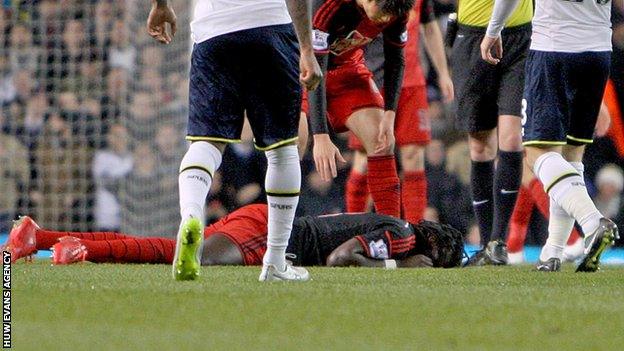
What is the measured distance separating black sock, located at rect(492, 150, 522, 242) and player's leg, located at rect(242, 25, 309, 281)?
9.61 feet

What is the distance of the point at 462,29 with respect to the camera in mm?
8594

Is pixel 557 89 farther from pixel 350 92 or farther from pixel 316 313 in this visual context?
pixel 316 313

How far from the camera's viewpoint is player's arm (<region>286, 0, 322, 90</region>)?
16.8ft

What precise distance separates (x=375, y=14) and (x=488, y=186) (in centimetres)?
225

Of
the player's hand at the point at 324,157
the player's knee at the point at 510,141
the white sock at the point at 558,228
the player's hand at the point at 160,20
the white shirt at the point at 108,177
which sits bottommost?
the white shirt at the point at 108,177

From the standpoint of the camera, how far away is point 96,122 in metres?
11.9

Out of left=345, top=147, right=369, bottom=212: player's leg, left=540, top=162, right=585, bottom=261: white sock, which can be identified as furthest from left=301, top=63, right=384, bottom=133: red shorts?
left=540, top=162, right=585, bottom=261: white sock

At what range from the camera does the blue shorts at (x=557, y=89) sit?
636cm

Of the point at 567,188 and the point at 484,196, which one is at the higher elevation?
the point at 567,188

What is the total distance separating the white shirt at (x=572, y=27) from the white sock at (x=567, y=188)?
1.81 feet

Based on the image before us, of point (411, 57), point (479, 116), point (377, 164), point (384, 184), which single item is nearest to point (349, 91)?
point (377, 164)

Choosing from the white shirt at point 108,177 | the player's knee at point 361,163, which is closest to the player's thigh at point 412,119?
the player's knee at point 361,163

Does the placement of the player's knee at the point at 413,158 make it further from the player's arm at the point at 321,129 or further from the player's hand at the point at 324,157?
the player's hand at the point at 324,157

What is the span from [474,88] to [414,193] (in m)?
0.88
